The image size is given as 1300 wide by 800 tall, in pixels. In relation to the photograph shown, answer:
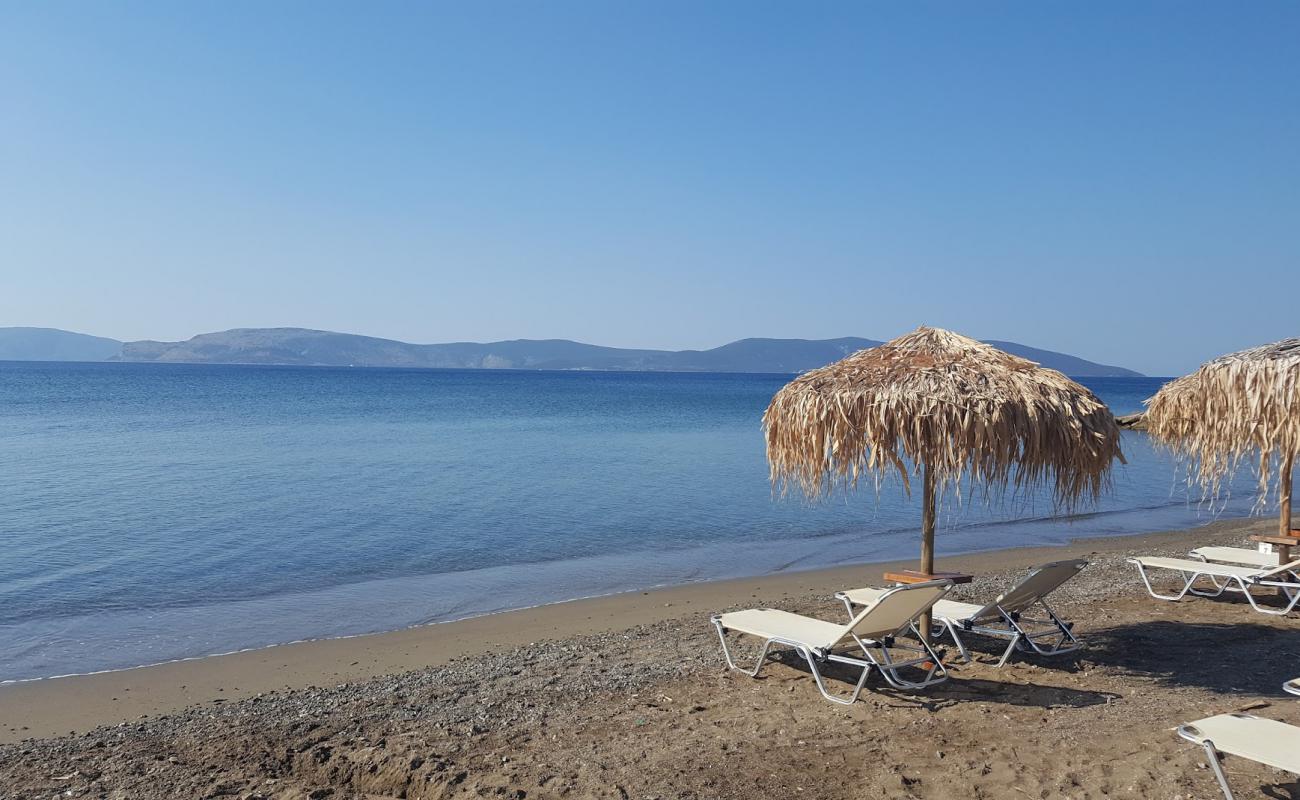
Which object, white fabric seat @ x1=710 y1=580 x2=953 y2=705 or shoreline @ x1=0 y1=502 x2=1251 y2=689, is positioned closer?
white fabric seat @ x1=710 y1=580 x2=953 y2=705

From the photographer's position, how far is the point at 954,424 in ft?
19.6

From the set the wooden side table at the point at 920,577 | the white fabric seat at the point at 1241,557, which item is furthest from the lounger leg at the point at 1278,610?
the wooden side table at the point at 920,577

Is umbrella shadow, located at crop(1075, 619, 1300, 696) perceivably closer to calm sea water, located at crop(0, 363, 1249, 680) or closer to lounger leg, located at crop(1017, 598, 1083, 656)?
lounger leg, located at crop(1017, 598, 1083, 656)

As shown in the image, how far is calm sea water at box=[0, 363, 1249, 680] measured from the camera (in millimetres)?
10156

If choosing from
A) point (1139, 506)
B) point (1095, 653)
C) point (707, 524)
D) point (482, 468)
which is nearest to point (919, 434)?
point (1095, 653)

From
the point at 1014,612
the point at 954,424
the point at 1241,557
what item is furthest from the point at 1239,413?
the point at 954,424

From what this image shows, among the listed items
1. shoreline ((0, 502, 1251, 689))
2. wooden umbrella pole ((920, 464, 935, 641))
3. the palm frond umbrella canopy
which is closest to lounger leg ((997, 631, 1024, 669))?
wooden umbrella pole ((920, 464, 935, 641))

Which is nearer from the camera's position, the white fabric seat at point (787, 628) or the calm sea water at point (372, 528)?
the white fabric seat at point (787, 628)

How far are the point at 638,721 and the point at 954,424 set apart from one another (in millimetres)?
2690

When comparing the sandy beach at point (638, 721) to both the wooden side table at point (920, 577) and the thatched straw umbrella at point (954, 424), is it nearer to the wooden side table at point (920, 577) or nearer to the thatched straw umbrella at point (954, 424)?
the wooden side table at point (920, 577)

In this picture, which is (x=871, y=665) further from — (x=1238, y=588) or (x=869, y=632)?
(x=1238, y=588)

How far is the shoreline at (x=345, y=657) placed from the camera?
701 cm

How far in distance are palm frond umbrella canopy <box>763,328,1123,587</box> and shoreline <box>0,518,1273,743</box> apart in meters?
3.56

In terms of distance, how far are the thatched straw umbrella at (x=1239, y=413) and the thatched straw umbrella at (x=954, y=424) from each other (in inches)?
111
